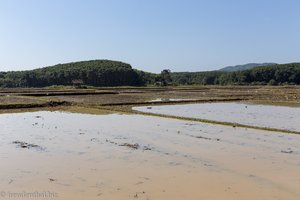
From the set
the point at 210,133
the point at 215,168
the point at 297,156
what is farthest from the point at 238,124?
the point at 215,168

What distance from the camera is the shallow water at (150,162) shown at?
23.7ft

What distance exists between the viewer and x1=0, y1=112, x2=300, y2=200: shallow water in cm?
723

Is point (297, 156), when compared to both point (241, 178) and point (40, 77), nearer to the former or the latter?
point (241, 178)

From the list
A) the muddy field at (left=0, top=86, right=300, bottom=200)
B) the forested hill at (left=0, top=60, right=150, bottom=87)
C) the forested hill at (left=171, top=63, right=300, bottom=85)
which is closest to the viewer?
the muddy field at (left=0, top=86, right=300, bottom=200)

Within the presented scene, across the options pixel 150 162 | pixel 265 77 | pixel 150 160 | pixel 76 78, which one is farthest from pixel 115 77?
pixel 150 162

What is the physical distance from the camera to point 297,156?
10.3 meters

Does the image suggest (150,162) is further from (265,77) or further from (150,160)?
(265,77)

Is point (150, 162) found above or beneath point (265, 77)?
beneath

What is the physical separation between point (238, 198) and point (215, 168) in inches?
88.0

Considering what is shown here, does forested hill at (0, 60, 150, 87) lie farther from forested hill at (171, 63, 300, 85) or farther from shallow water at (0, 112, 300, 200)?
shallow water at (0, 112, 300, 200)

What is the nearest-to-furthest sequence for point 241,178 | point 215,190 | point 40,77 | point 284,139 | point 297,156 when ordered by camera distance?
point 215,190 → point 241,178 → point 297,156 → point 284,139 → point 40,77

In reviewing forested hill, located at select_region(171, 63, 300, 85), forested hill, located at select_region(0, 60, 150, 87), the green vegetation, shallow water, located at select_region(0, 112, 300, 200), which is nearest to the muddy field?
shallow water, located at select_region(0, 112, 300, 200)

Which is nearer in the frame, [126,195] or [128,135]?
[126,195]

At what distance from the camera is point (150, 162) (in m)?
9.61
